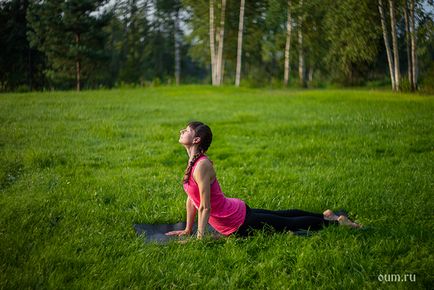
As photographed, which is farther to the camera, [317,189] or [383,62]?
[383,62]

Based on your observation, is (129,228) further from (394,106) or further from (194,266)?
(394,106)

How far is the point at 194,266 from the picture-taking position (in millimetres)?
4617

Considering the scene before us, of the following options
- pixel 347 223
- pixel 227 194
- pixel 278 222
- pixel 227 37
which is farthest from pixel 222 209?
pixel 227 37

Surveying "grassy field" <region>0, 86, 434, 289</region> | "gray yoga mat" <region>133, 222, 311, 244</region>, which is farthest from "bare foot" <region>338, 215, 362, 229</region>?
"gray yoga mat" <region>133, 222, 311, 244</region>

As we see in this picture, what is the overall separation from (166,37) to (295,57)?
29.6m

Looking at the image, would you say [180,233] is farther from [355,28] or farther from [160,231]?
[355,28]

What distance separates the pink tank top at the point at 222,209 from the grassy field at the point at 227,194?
0.92 ft

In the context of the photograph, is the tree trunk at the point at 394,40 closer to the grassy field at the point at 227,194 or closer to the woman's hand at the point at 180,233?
the grassy field at the point at 227,194

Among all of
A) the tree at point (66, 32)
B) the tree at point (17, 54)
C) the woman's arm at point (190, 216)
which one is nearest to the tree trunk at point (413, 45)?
the woman's arm at point (190, 216)

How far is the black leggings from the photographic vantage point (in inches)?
218

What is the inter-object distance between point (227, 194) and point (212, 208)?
2191 mm

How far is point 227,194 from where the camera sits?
767cm

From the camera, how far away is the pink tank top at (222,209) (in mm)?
5465

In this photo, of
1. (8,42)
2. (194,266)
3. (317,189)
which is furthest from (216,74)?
(194,266)
